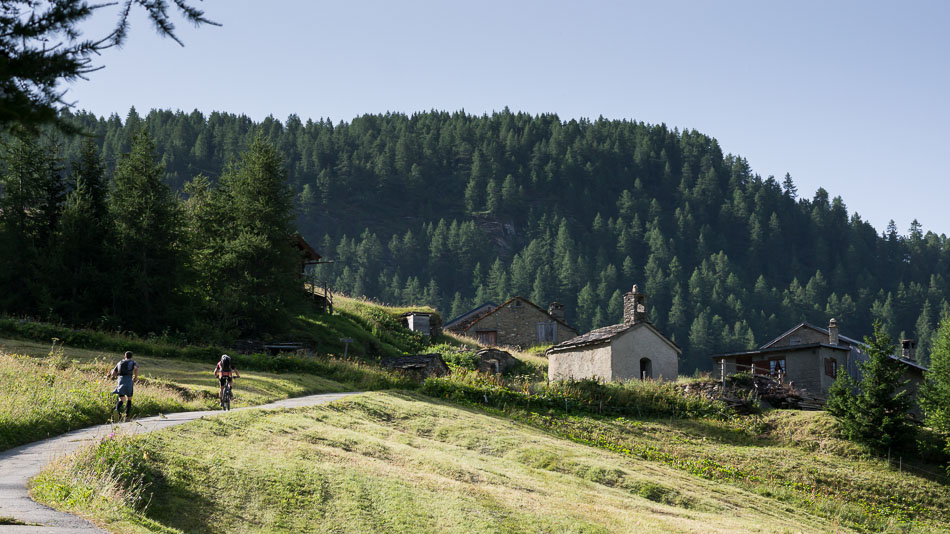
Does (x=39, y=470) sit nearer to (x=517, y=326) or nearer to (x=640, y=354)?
(x=640, y=354)

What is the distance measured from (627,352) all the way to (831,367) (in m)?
15.0

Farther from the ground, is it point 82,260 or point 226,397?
point 82,260

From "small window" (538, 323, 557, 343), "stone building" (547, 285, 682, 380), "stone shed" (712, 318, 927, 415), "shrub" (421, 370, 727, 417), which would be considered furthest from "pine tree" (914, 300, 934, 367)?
"shrub" (421, 370, 727, 417)

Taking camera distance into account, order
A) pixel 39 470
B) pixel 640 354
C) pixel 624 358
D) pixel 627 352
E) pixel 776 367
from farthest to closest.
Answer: pixel 776 367
pixel 640 354
pixel 627 352
pixel 624 358
pixel 39 470

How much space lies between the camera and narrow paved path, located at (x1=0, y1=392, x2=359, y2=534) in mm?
10273

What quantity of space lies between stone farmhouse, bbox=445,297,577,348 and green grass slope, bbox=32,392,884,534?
161ft

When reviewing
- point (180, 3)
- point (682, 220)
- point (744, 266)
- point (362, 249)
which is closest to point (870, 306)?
point (744, 266)

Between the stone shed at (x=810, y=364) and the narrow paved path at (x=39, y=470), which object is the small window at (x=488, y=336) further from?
the narrow paved path at (x=39, y=470)

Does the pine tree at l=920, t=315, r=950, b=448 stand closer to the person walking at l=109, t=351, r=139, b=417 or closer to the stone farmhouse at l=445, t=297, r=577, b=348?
the person walking at l=109, t=351, r=139, b=417

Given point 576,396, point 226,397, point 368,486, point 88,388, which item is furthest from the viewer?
point 576,396

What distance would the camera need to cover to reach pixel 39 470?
1380cm

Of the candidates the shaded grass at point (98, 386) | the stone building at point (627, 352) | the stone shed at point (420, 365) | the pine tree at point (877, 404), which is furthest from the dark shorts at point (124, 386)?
the stone building at point (627, 352)

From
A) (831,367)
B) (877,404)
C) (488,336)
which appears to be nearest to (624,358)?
(877,404)

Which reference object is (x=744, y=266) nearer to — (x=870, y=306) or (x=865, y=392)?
(x=870, y=306)
